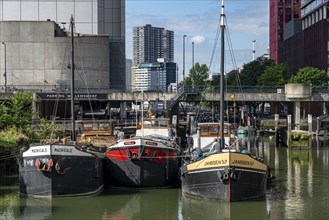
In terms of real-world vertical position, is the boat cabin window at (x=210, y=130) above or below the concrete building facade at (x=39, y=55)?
below

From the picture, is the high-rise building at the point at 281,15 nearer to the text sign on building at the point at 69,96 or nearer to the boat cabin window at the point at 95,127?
the text sign on building at the point at 69,96

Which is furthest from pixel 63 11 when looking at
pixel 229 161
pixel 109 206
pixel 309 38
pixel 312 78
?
pixel 229 161

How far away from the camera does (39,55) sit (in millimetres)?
89938

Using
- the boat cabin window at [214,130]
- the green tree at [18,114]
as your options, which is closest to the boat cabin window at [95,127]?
the green tree at [18,114]

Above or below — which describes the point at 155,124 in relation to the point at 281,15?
below

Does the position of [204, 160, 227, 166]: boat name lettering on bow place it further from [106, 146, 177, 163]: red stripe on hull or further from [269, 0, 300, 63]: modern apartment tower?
[269, 0, 300, 63]: modern apartment tower

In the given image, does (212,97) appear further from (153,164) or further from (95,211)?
(95,211)

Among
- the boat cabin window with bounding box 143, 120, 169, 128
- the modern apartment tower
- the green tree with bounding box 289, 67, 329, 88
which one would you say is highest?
the modern apartment tower

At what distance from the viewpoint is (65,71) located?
90062 mm

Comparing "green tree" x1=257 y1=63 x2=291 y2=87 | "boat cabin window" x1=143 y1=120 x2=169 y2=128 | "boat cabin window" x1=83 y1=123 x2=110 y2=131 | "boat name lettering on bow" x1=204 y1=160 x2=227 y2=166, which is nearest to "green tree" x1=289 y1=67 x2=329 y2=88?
"green tree" x1=257 y1=63 x2=291 y2=87

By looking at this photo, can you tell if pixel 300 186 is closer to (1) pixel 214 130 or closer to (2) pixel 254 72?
(1) pixel 214 130

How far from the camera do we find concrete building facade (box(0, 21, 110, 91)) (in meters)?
88.7

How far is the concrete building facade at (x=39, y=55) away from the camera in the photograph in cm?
8869

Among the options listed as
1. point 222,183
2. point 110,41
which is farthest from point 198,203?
point 110,41
